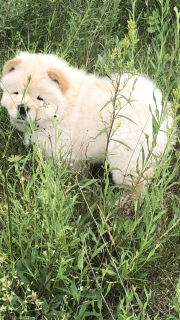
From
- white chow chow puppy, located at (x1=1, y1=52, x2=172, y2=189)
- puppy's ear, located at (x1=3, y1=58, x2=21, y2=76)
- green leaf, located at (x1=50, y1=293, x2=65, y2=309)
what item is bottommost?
green leaf, located at (x1=50, y1=293, x2=65, y2=309)

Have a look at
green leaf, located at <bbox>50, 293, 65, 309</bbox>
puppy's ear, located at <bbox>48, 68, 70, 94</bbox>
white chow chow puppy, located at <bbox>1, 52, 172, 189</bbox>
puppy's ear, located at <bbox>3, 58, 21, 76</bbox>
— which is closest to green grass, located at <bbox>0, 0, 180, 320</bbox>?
green leaf, located at <bbox>50, 293, 65, 309</bbox>

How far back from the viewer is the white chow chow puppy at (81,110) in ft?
7.39

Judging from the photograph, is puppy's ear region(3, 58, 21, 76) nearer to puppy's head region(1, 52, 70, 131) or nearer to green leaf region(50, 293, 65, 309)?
puppy's head region(1, 52, 70, 131)

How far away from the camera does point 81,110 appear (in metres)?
2.50

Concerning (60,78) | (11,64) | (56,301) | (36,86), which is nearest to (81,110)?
(60,78)

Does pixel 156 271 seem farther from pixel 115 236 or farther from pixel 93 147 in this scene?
pixel 93 147

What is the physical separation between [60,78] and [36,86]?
0.20 m

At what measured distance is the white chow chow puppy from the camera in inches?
88.7

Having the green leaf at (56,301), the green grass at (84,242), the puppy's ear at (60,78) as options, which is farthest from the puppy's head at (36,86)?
the green leaf at (56,301)

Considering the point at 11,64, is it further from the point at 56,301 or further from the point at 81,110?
the point at 56,301

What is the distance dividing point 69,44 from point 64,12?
0.81 metres

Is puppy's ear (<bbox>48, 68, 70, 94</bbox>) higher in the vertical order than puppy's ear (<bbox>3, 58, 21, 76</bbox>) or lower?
lower

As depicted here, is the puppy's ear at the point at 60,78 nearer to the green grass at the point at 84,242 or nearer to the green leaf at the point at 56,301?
the green grass at the point at 84,242

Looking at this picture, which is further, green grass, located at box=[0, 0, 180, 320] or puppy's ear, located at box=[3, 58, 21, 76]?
puppy's ear, located at box=[3, 58, 21, 76]
